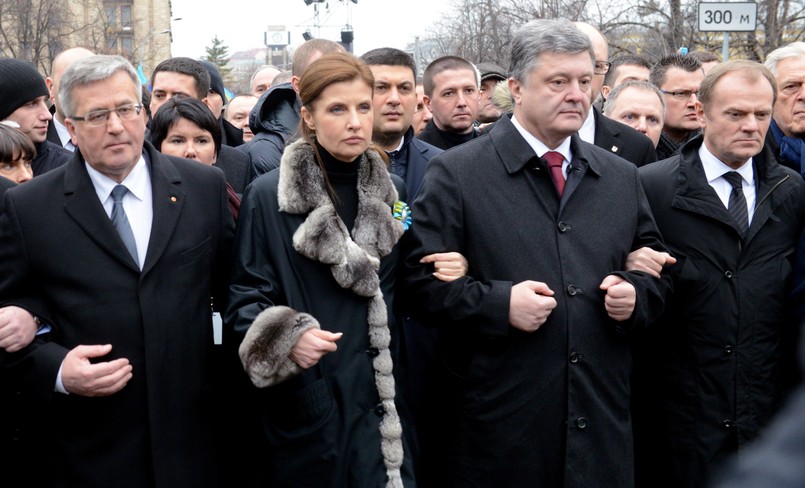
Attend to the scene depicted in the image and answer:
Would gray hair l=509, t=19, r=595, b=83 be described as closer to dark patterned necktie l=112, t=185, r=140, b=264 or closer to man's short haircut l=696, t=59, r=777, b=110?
man's short haircut l=696, t=59, r=777, b=110

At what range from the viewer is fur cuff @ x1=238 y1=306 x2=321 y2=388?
3.78 meters

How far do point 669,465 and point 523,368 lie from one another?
44.3 inches

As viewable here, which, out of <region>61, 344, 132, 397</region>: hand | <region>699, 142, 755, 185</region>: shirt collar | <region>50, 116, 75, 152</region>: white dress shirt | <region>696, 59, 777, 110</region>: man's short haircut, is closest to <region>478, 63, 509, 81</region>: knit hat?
<region>50, 116, 75, 152</region>: white dress shirt

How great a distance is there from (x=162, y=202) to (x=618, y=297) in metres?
1.93

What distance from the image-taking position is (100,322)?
152 inches

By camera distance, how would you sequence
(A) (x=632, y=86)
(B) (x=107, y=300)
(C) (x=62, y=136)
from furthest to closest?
(A) (x=632, y=86), (C) (x=62, y=136), (B) (x=107, y=300)

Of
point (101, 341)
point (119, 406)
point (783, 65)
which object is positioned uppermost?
point (783, 65)

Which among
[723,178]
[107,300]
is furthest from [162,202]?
[723,178]

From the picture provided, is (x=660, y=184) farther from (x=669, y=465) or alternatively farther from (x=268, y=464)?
(x=268, y=464)

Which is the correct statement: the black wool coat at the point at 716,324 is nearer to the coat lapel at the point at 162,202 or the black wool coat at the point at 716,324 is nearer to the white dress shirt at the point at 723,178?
the white dress shirt at the point at 723,178

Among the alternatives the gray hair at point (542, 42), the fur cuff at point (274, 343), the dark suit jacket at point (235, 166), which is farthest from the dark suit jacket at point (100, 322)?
the dark suit jacket at point (235, 166)

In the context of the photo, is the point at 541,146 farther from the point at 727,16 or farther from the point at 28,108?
the point at 727,16

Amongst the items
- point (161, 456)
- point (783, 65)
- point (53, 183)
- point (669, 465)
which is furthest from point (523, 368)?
point (783, 65)

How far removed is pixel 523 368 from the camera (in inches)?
163
